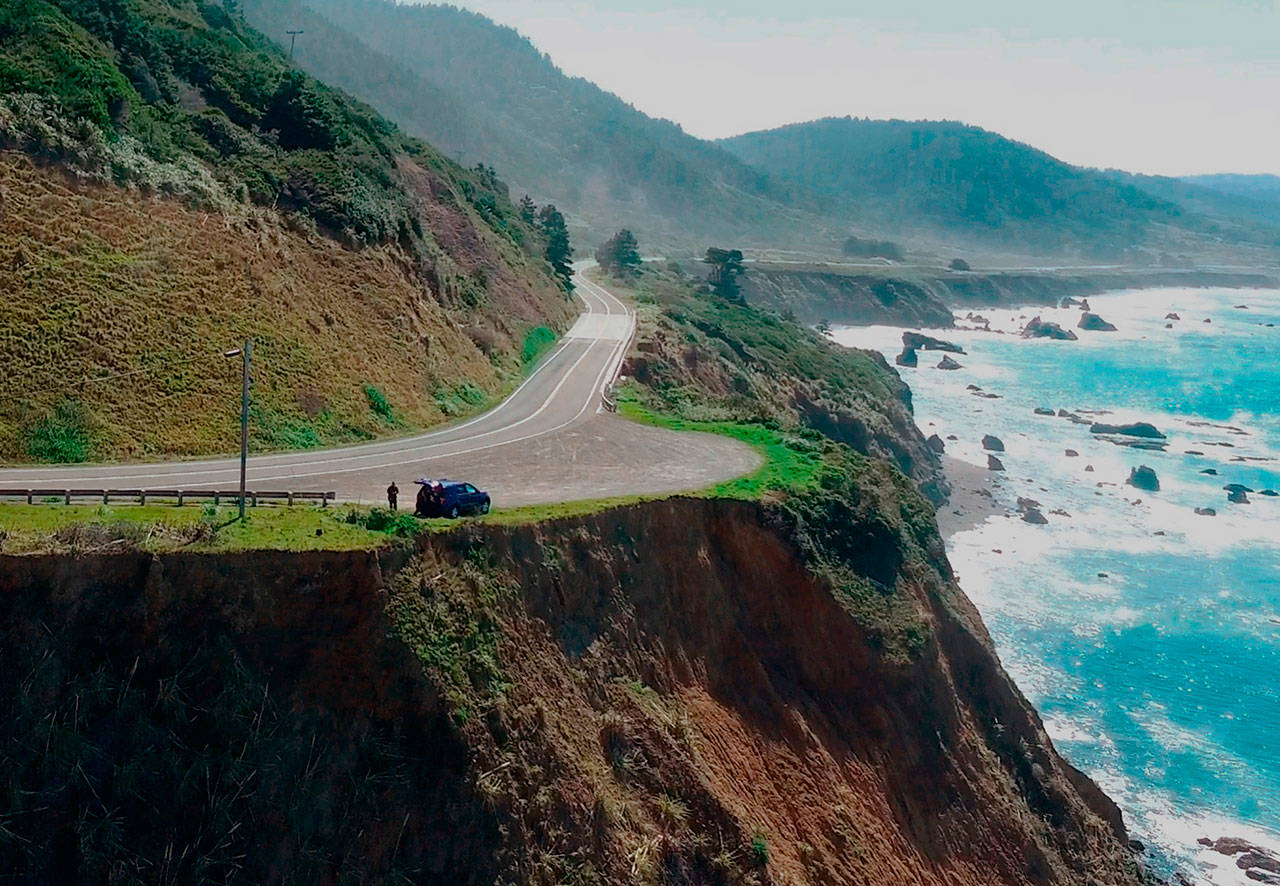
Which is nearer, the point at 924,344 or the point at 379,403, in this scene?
the point at 379,403

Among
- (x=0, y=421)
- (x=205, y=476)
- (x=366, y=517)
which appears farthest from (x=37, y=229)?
(x=366, y=517)

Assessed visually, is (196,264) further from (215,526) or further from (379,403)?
(215,526)

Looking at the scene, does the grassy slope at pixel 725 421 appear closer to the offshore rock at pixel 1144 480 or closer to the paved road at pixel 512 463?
the paved road at pixel 512 463

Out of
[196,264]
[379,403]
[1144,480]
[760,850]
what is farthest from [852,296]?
[760,850]

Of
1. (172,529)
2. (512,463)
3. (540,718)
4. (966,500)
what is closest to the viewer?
(172,529)

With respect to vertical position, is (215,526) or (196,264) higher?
(196,264)

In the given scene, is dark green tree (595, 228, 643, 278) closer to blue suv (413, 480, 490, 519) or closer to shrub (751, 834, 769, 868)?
blue suv (413, 480, 490, 519)

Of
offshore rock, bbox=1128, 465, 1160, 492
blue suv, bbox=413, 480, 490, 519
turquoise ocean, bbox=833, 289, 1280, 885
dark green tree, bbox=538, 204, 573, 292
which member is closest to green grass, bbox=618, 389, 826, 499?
blue suv, bbox=413, 480, 490, 519

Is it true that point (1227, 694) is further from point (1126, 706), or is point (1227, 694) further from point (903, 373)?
point (903, 373)
